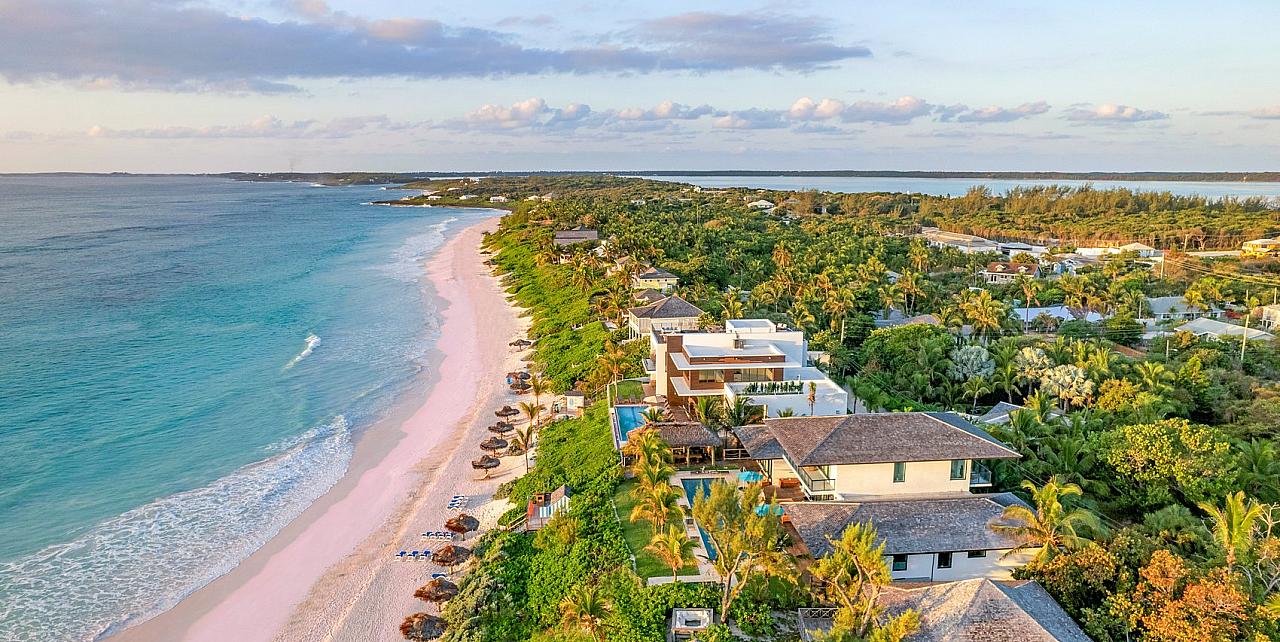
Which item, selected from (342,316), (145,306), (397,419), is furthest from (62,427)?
(145,306)

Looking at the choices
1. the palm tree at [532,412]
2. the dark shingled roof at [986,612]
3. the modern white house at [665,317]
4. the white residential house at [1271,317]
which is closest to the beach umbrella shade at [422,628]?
the dark shingled roof at [986,612]

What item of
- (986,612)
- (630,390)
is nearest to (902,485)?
(986,612)

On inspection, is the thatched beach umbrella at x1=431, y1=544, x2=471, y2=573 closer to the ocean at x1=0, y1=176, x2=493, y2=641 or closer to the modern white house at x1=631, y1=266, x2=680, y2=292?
the ocean at x1=0, y1=176, x2=493, y2=641

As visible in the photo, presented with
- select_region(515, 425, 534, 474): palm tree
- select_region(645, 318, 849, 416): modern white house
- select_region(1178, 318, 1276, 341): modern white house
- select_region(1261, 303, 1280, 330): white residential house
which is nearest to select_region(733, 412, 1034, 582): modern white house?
select_region(645, 318, 849, 416): modern white house

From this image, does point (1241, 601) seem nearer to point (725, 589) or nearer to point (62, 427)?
point (725, 589)

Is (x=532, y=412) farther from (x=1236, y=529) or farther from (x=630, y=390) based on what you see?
(x=1236, y=529)

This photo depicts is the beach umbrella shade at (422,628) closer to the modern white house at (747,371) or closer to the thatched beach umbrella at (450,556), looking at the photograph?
the thatched beach umbrella at (450,556)
